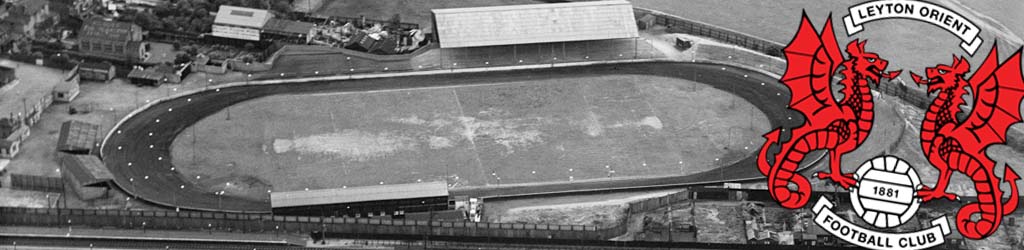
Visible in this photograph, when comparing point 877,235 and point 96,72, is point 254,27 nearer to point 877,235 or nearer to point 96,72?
point 96,72

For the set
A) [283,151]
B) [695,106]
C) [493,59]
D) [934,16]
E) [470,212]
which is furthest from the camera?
[493,59]

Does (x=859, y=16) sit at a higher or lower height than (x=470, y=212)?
higher

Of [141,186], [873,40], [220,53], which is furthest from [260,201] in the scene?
[873,40]

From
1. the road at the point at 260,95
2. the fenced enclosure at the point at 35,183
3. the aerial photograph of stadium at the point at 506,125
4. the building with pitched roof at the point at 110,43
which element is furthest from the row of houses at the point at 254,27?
the fenced enclosure at the point at 35,183

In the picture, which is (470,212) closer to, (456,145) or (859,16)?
(456,145)

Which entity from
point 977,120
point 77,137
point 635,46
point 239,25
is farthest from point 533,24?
point 977,120

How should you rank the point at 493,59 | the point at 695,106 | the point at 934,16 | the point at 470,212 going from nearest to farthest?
the point at 934,16 < the point at 470,212 < the point at 695,106 < the point at 493,59

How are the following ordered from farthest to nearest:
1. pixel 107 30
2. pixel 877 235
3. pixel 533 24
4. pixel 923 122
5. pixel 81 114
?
pixel 533 24, pixel 107 30, pixel 81 114, pixel 877 235, pixel 923 122
